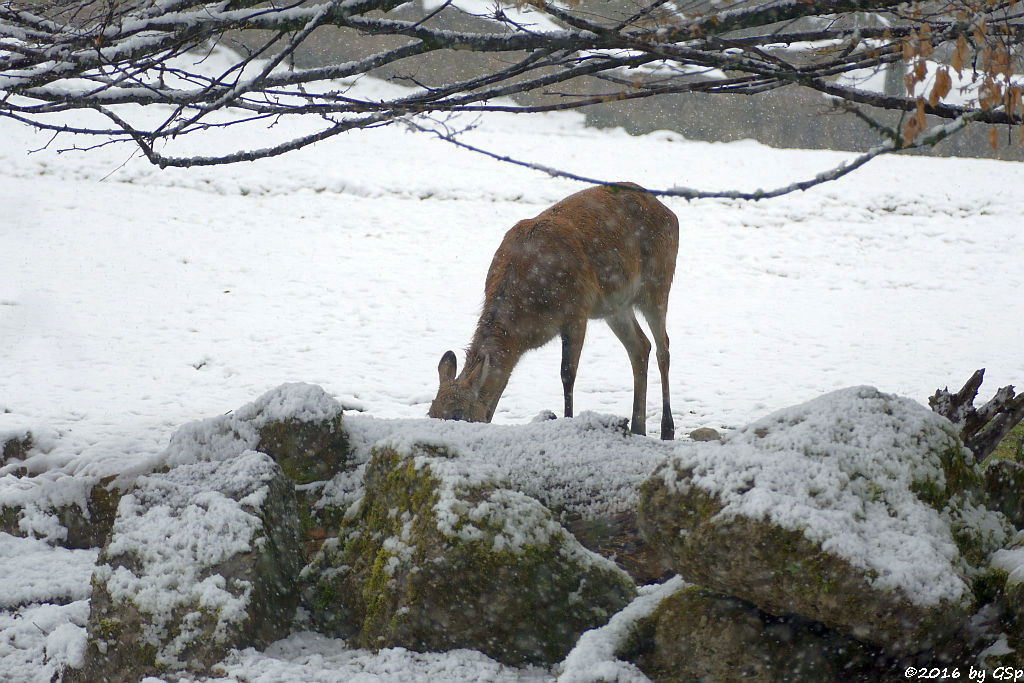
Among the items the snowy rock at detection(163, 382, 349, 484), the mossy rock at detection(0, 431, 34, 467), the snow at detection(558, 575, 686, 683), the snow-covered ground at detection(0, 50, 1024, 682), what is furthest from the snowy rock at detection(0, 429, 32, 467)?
the snow at detection(558, 575, 686, 683)

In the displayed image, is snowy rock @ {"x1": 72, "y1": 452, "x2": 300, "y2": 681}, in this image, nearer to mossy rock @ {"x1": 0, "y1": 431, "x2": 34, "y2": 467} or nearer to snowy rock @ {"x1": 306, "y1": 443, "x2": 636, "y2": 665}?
snowy rock @ {"x1": 306, "y1": 443, "x2": 636, "y2": 665}

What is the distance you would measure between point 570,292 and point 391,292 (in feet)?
19.2

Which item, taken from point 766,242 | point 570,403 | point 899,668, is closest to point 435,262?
point 766,242

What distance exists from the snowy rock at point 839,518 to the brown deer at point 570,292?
3.09 metres

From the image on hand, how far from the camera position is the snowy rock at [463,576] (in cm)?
314

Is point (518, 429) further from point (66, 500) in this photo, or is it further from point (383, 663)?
point (66, 500)

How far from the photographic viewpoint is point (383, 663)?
10.2 feet

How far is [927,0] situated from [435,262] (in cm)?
1075

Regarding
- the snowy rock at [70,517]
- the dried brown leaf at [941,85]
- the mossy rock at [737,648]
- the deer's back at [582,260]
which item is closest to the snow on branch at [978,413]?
the mossy rock at [737,648]

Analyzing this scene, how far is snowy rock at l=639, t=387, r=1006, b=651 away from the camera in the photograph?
2422 millimetres

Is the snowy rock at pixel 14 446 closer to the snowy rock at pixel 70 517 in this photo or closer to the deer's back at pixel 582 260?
the snowy rock at pixel 70 517

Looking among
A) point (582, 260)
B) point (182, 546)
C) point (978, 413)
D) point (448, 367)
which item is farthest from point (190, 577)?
point (582, 260)

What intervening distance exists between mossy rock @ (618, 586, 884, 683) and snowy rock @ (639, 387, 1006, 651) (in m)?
0.10

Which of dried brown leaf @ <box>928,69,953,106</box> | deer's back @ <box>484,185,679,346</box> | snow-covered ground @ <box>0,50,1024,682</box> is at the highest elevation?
dried brown leaf @ <box>928,69,953,106</box>
